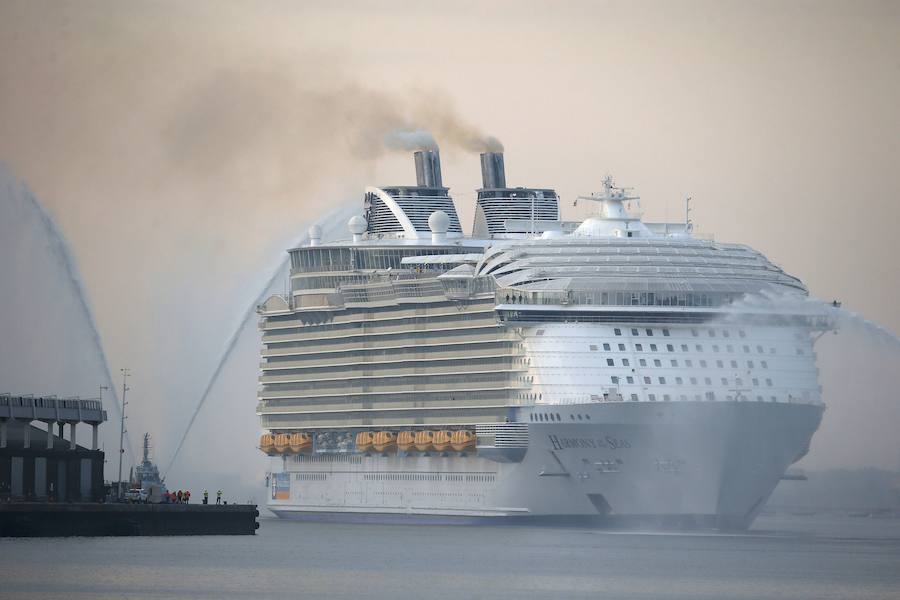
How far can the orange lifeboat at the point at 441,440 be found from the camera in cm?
14300

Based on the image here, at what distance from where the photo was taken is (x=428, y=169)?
15962cm

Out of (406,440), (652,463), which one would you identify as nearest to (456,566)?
(652,463)

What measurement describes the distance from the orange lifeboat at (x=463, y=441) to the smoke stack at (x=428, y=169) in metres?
21.6

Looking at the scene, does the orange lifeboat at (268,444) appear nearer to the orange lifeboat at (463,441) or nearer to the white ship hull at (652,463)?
the orange lifeboat at (463,441)

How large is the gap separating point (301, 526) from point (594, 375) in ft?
80.1

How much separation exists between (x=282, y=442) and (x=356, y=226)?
477 inches

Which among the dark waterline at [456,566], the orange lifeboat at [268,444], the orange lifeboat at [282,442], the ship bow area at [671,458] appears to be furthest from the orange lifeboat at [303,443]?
the ship bow area at [671,458]

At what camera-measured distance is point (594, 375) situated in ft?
441

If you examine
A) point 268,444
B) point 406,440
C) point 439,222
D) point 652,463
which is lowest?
point 652,463

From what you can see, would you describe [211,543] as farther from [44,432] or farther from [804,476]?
[804,476]

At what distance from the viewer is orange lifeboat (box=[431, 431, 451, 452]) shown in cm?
14300

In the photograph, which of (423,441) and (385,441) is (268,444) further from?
(423,441)

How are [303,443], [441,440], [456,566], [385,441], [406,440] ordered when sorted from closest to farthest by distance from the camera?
[456,566] → [441,440] → [406,440] → [385,441] → [303,443]

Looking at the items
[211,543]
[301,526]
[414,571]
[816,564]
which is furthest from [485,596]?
[301,526]
